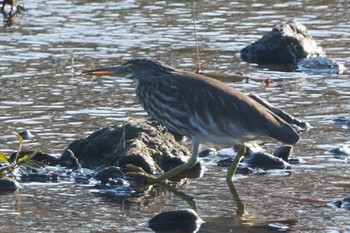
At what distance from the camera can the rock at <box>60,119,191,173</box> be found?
8852 millimetres

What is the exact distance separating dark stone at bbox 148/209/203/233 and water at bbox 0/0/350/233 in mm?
93

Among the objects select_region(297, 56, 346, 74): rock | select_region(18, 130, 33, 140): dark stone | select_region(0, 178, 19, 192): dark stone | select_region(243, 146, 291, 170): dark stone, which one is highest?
select_region(0, 178, 19, 192): dark stone

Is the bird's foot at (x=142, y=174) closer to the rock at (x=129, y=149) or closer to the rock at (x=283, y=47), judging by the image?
the rock at (x=129, y=149)

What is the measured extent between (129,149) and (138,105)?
86.7 inches

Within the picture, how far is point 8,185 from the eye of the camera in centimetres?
823

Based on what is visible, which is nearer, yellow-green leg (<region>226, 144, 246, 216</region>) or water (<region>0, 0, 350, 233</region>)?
water (<region>0, 0, 350, 233</region>)

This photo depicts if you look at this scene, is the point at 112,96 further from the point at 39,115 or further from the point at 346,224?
the point at 346,224

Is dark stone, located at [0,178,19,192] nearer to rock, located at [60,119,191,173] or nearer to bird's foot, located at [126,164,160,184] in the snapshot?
rock, located at [60,119,191,173]

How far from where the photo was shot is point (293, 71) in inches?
507

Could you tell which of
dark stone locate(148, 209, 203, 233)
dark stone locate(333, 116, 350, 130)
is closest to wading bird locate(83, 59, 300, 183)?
dark stone locate(148, 209, 203, 233)

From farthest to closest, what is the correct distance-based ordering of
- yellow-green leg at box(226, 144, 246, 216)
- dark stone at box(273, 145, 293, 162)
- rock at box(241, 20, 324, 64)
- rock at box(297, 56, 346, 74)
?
rock at box(241, 20, 324, 64)
rock at box(297, 56, 346, 74)
dark stone at box(273, 145, 293, 162)
yellow-green leg at box(226, 144, 246, 216)

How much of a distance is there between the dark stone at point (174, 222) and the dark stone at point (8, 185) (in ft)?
4.54

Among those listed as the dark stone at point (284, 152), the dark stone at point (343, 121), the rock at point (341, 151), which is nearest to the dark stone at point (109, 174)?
the dark stone at point (284, 152)

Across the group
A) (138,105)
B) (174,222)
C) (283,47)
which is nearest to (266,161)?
(174,222)
